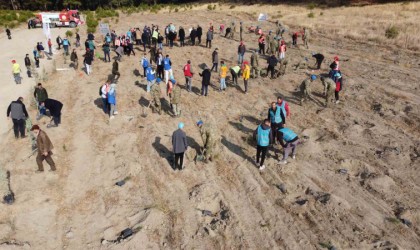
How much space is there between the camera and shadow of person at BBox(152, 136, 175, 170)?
1198cm

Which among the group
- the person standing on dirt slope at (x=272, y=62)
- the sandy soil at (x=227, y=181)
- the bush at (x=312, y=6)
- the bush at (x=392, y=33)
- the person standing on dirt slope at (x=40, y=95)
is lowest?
the sandy soil at (x=227, y=181)

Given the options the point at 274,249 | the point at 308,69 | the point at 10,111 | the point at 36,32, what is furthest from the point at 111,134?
the point at 36,32

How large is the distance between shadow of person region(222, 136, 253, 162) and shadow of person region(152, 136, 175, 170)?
209 centimetres

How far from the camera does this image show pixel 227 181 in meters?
10.9

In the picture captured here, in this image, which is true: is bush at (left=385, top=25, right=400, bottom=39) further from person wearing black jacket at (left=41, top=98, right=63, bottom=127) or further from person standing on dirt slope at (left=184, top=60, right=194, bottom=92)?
person wearing black jacket at (left=41, top=98, right=63, bottom=127)

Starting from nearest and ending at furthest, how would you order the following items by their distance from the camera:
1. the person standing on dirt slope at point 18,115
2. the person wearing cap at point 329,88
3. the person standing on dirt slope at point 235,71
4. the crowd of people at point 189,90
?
the crowd of people at point 189,90
the person standing on dirt slope at point 18,115
the person wearing cap at point 329,88
the person standing on dirt slope at point 235,71

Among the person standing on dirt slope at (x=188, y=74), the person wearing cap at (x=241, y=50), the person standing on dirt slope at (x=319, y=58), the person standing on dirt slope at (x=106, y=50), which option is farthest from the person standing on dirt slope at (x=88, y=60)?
the person standing on dirt slope at (x=319, y=58)

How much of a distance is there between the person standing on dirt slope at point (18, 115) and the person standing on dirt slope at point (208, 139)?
7045 millimetres

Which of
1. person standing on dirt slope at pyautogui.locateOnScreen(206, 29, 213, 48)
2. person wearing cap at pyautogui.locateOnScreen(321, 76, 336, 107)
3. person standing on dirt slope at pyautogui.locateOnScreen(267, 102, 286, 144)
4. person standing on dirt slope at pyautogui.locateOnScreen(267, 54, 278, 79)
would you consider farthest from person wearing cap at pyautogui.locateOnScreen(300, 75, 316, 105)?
person standing on dirt slope at pyautogui.locateOnScreen(206, 29, 213, 48)

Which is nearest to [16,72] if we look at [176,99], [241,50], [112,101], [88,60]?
[88,60]

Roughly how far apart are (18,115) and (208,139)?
7396 millimetres

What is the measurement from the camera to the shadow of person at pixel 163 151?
39.3 feet

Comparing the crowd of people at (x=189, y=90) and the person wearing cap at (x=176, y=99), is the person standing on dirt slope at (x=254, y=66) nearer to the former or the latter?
the crowd of people at (x=189, y=90)

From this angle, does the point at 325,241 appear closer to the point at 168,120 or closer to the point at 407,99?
the point at 168,120
